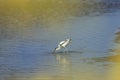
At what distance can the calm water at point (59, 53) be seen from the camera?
39.8 ft

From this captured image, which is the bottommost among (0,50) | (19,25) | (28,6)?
(0,50)

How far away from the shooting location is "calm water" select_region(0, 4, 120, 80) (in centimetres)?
1213

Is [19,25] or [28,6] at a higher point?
[28,6]

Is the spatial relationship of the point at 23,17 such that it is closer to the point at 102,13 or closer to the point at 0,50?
the point at 102,13

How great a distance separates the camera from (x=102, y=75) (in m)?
11.9

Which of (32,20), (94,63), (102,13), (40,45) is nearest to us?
(94,63)

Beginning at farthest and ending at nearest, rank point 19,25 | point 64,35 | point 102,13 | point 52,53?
point 102,13 < point 19,25 < point 64,35 < point 52,53

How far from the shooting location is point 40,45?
16000 mm

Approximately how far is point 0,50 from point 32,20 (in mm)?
7708

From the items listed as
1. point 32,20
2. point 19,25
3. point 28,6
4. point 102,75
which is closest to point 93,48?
point 102,75

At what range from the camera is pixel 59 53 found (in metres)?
14.8

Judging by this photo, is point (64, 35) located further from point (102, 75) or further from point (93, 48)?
point (102, 75)

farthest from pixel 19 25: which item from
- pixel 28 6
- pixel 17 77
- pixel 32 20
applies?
pixel 17 77

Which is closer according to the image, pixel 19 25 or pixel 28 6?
pixel 19 25
